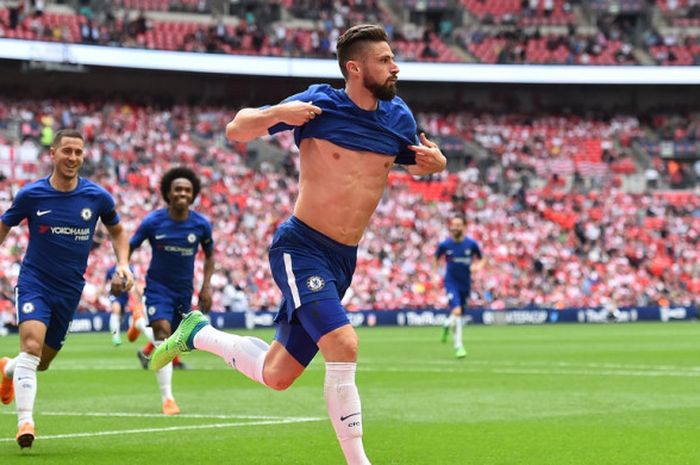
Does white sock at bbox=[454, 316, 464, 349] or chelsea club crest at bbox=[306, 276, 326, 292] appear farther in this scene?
white sock at bbox=[454, 316, 464, 349]

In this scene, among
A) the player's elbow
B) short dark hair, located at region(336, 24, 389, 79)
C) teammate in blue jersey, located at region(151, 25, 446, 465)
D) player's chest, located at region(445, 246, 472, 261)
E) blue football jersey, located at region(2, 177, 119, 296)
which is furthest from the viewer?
player's chest, located at region(445, 246, 472, 261)

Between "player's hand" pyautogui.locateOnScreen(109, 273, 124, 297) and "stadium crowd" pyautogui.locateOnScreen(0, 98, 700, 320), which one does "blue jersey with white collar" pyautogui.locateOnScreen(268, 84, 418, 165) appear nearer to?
"player's hand" pyautogui.locateOnScreen(109, 273, 124, 297)

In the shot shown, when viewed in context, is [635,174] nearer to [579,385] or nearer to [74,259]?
[579,385]

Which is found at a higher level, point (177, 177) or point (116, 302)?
point (177, 177)

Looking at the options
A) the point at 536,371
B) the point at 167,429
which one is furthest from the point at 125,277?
the point at 536,371

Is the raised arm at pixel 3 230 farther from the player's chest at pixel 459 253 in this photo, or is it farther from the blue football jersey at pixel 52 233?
the player's chest at pixel 459 253

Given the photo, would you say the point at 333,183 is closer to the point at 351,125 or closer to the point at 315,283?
the point at 351,125

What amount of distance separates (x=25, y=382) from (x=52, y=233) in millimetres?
1410

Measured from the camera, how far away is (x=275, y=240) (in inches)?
341

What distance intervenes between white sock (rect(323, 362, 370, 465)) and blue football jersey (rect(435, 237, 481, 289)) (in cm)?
1863

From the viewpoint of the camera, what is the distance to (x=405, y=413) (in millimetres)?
14172

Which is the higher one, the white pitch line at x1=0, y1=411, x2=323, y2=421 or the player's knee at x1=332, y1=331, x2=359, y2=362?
the player's knee at x1=332, y1=331, x2=359, y2=362

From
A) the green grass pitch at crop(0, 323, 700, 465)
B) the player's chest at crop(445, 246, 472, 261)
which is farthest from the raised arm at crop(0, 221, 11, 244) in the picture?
the player's chest at crop(445, 246, 472, 261)

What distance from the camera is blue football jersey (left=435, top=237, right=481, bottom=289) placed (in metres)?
26.7
